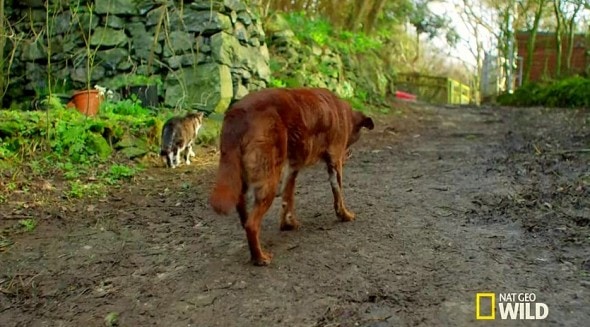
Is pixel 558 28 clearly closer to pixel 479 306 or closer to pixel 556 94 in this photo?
pixel 556 94

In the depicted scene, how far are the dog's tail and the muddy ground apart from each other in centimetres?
52

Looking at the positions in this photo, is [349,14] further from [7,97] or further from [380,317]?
[380,317]

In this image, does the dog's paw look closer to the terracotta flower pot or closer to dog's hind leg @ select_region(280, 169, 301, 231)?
dog's hind leg @ select_region(280, 169, 301, 231)

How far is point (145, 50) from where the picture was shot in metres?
8.93

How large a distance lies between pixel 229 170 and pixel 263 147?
0.25 m

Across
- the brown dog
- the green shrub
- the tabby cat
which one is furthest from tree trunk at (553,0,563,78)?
the brown dog

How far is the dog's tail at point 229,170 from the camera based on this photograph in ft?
10.2

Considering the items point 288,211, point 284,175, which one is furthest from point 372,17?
point 284,175

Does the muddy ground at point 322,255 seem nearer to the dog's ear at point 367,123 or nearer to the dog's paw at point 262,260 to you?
the dog's paw at point 262,260

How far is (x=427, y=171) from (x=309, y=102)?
294 centimetres

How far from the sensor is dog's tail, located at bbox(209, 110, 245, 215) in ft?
10.2

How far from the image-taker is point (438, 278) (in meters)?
3.18

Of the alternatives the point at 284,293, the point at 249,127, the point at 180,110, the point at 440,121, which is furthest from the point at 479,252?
the point at 440,121

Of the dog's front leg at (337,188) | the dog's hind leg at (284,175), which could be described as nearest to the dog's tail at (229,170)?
the dog's hind leg at (284,175)
